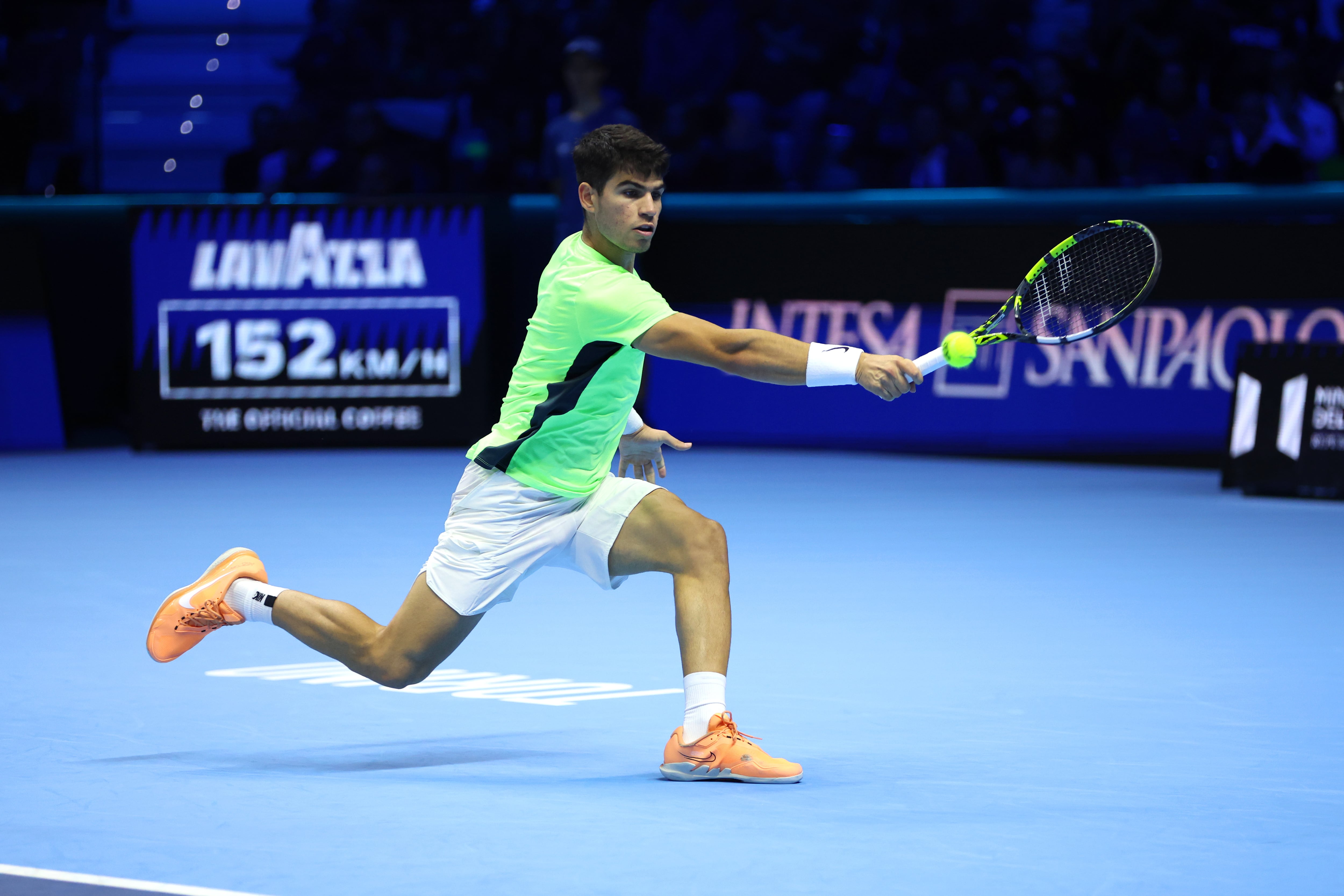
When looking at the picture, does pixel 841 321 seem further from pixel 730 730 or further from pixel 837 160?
pixel 730 730

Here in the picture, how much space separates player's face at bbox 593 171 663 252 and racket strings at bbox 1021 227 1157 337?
125 cm

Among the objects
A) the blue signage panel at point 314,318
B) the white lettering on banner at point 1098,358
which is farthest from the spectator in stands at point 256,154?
the white lettering on banner at point 1098,358

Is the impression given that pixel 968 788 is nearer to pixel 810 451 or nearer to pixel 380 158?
pixel 810 451

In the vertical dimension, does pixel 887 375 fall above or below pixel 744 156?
below

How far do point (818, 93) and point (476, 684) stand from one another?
34.6ft

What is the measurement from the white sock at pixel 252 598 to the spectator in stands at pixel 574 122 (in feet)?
31.9

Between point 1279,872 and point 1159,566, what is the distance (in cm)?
527

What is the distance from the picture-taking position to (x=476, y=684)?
6.37 m

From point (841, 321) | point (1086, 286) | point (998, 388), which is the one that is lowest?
point (998, 388)

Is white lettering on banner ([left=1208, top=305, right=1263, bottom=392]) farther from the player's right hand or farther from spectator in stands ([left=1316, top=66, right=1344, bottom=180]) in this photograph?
the player's right hand

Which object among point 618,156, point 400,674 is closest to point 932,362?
point 618,156

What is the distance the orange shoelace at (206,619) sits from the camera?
17.8 feet

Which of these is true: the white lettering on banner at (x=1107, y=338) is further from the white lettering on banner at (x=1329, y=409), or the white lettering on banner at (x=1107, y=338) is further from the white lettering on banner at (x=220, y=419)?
the white lettering on banner at (x=220, y=419)

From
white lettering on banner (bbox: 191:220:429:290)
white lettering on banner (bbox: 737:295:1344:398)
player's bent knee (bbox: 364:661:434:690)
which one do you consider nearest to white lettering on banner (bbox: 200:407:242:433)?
white lettering on banner (bbox: 191:220:429:290)
